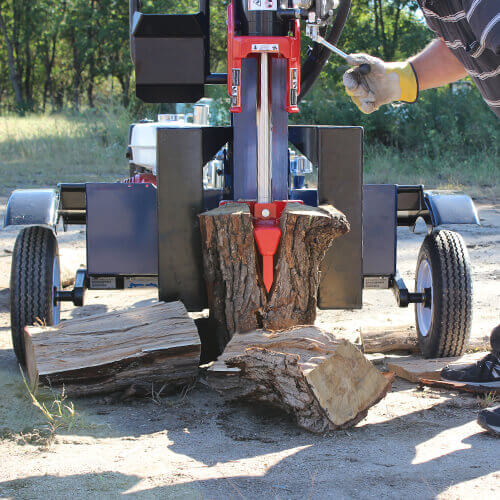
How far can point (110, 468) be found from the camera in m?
2.31

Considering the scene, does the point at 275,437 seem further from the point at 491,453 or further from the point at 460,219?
the point at 460,219

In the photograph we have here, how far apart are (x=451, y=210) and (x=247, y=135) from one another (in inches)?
45.4

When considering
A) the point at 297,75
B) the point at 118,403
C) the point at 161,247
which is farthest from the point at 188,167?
the point at 118,403

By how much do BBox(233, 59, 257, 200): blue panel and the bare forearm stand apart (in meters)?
0.72

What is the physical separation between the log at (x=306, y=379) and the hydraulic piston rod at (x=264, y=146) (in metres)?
0.68

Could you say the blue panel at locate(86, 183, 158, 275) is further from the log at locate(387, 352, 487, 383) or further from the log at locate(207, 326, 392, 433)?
the log at locate(387, 352, 487, 383)

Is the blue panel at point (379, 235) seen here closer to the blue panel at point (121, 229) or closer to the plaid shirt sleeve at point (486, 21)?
the blue panel at point (121, 229)

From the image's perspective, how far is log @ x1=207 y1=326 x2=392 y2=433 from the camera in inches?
103

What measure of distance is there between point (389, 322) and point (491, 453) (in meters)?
1.65

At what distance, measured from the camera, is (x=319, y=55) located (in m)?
3.52

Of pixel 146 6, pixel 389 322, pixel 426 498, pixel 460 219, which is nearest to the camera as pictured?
pixel 426 498

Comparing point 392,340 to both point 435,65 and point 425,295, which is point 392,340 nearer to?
point 425,295

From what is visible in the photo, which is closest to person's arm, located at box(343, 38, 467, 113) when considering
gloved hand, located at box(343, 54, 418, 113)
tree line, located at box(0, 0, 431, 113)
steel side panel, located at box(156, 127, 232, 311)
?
gloved hand, located at box(343, 54, 418, 113)

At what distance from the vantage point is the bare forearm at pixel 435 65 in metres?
3.08
